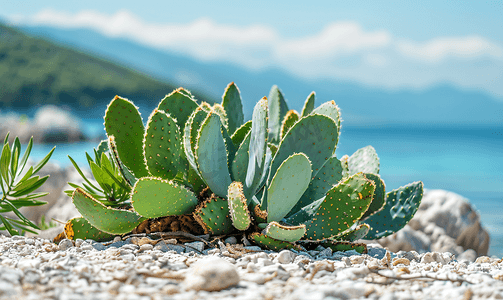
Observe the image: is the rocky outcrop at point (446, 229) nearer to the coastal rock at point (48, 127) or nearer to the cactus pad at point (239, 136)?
the cactus pad at point (239, 136)

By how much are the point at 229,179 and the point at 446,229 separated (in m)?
1.99

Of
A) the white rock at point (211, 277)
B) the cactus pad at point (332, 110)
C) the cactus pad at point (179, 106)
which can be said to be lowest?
the white rock at point (211, 277)

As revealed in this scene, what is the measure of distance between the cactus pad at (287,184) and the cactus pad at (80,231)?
0.69m

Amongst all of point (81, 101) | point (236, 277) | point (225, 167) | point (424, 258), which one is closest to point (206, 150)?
point (225, 167)

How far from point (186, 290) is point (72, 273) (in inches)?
12.2

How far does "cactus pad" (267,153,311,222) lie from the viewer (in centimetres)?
129

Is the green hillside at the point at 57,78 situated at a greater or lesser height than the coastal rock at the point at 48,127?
greater

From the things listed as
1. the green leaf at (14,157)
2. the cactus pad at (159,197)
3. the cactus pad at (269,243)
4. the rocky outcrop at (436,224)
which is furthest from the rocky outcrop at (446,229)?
the green leaf at (14,157)

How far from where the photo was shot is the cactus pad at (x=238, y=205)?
4.16ft

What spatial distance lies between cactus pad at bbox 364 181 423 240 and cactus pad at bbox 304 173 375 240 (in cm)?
34

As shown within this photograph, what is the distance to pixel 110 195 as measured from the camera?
63.0 inches

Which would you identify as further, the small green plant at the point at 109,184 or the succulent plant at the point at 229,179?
the small green plant at the point at 109,184

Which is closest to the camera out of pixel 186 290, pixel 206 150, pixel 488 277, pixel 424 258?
pixel 186 290

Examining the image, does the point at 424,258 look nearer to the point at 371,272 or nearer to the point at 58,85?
the point at 371,272
